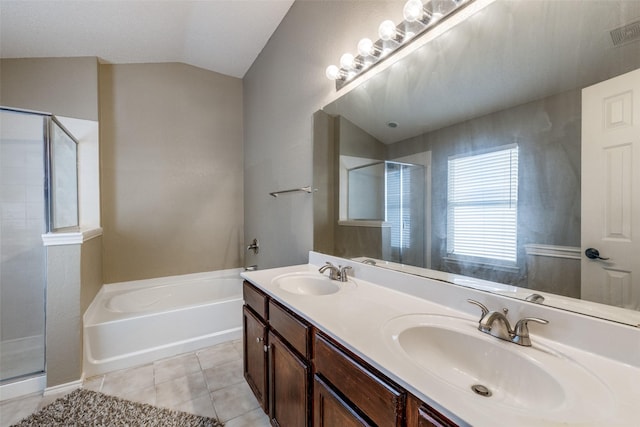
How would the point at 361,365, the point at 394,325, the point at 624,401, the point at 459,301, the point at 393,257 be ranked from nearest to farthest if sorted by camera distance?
the point at 624,401, the point at 361,365, the point at 394,325, the point at 459,301, the point at 393,257

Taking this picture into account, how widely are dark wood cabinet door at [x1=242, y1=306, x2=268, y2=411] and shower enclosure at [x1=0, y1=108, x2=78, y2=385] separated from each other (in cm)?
160

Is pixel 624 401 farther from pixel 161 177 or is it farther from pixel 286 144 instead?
pixel 161 177

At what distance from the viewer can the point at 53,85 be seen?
2250 millimetres

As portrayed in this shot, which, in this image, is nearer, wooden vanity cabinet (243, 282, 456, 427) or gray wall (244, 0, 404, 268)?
wooden vanity cabinet (243, 282, 456, 427)

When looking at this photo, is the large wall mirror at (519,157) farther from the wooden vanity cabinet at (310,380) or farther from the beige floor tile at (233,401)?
the beige floor tile at (233,401)

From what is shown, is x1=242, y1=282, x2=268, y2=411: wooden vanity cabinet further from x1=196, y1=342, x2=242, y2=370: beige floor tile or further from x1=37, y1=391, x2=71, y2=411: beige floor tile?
x1=37, y1=391, x2=71, y2=411: beige floor tile

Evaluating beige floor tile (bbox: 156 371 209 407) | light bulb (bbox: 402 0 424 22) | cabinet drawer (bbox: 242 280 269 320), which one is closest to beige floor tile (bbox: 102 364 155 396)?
beige floor tile (bbox: 156 371 209 407)

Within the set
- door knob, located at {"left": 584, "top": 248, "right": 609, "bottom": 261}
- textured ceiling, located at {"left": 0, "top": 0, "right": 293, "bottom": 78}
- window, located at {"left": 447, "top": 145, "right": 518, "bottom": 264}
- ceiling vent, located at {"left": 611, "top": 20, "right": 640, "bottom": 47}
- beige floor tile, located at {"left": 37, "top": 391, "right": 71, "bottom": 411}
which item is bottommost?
beige floor tile, located at {"left": 37, "top": 391, "right": 71, "bottom": 411}

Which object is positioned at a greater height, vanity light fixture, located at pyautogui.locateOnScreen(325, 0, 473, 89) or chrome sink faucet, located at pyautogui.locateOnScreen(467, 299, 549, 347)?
vanity light fixture, located at pyautogui.locateOnScreen(325, 0, 473, 89)

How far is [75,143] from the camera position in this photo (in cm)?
241

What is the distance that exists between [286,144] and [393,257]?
1444 millimetres

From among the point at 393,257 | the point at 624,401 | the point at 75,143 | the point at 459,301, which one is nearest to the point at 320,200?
the point at 393,257

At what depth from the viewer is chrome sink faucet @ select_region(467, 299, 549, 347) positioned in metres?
0.75

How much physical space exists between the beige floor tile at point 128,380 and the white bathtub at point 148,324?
7 centimetres
